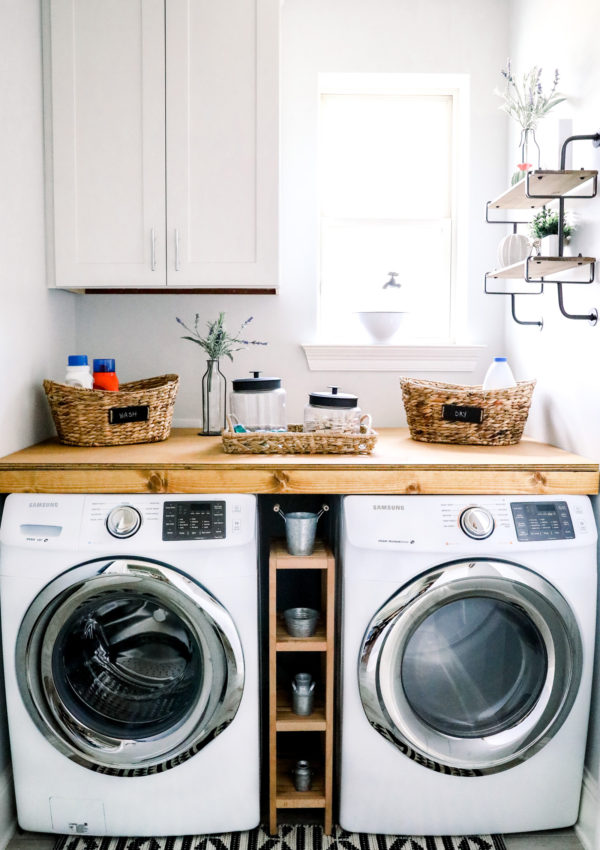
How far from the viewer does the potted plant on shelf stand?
1910 mm

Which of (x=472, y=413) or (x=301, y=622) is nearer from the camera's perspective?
(x=301, y=622)

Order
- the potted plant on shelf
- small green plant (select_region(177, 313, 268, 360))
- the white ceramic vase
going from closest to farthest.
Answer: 1. the potted plant on shelf
2. the white ceramic vase
3. small green plant (select_region(177, 313, 268, 360))

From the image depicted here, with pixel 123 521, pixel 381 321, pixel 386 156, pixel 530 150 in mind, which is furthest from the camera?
pixel 386 156

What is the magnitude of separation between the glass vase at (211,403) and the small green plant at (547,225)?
1061mm

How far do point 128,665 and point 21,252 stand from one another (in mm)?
1192

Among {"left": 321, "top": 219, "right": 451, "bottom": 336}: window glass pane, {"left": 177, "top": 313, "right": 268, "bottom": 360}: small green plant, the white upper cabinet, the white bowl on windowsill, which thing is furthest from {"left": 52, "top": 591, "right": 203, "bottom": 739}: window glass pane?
{"left": 321, "top": 219, "right": 451, "bottom": 336}: window glass pane

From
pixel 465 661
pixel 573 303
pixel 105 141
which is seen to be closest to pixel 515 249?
pixel 573 303

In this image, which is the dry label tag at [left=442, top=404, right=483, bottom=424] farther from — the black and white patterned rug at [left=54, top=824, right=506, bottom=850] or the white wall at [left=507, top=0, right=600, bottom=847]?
the black and white patterned rug at [left=54, top=824, right=506, bottom=850]

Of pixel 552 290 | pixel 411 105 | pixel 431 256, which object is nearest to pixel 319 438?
pixel 552 290

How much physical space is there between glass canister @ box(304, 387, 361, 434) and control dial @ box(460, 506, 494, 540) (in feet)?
1.36

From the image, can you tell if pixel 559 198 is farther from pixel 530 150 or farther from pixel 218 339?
pixel 218 339

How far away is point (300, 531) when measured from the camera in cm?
179

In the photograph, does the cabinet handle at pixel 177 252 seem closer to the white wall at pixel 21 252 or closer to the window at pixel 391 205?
the white wall at pixel 21 252

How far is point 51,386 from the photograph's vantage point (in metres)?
1.94
